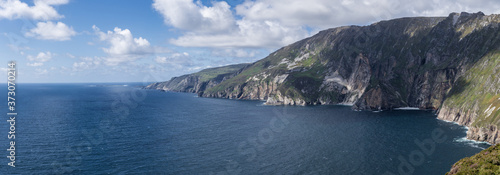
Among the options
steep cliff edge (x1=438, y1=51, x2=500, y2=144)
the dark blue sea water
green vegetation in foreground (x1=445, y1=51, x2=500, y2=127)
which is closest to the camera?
the dark blue sea water

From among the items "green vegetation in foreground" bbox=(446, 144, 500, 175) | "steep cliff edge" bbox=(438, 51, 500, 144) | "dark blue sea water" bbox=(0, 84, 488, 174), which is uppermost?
"steep cliff edge" bbox=(438, 51, 500, 144)

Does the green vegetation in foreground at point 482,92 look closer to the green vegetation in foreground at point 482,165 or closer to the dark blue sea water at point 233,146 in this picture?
the dark blue sea water at point 233,146

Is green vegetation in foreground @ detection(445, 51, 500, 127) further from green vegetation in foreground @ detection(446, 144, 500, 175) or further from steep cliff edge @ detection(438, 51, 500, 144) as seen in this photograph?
green vegetation in foreground @ detection(446, 144, 500, 175)

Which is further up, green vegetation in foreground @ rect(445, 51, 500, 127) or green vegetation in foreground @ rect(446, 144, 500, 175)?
green vegetation in foreground @ rect(445, 51, 500, 127)

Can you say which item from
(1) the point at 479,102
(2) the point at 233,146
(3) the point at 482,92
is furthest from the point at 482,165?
(3) the point at 482,92

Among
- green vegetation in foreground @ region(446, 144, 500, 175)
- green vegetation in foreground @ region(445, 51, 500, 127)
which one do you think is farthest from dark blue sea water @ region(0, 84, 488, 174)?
green vegetation in foreground @ region(446, 144, 500, 175)

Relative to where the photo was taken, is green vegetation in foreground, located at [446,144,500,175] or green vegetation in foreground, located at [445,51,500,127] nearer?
green vegetation in foreground, located at [446,144,500,175]

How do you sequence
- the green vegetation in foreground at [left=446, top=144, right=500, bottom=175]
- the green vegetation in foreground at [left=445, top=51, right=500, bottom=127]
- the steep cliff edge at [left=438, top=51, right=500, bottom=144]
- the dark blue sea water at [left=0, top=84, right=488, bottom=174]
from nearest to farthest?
the green vegetation in foreground at [left=446, top=144, right=500, bottom=175] < the dark blue sea water at [left=0, top=84, right=488, bottom=174] < the steep cliff edge at [left=438, top=51, right=500, bottom=144] < the green vegetation in foreground at [left=445, top=51, right=500, bottom=127]

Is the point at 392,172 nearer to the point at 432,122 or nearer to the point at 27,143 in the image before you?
the point at 432,122
